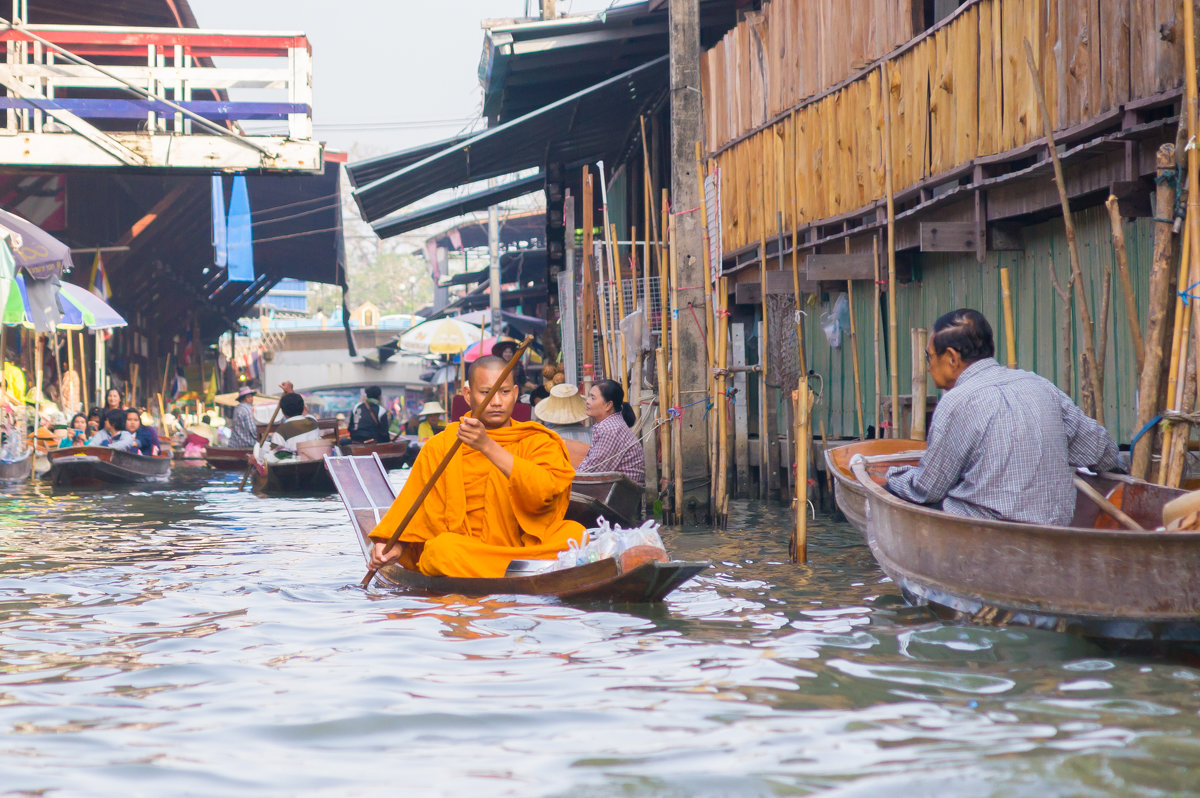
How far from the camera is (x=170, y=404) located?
27.0 m

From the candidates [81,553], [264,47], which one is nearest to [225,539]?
[81,553]

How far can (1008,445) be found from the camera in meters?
4.66

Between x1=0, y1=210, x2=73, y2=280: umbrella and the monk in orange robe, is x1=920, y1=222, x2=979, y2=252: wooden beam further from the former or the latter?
x1=0, y1=210, x2=73, y2=280: umbrella

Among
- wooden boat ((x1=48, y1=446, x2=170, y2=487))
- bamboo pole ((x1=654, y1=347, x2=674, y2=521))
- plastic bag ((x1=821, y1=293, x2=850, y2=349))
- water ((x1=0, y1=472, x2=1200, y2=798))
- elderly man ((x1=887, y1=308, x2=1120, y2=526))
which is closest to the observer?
water ((x1=0, y1=472, x2=1200, y2=798))

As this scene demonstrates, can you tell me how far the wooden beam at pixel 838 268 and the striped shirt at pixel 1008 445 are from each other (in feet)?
12.4

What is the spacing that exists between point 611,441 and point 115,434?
8.55 m

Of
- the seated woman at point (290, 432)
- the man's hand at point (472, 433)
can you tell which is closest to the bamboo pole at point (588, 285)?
the seated woman at point (290, 432)

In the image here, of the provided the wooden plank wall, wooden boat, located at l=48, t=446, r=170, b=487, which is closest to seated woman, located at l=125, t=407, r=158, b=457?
wooden boat, located at l=48, t=446, r=170, b=487

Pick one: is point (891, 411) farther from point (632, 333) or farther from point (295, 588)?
point (295, 588)

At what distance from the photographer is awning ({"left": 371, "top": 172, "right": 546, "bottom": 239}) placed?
53.6ft

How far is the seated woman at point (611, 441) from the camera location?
28.2 feet

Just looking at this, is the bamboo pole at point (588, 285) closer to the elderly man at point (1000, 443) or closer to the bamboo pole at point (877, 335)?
the bamboo pole at point (877, 335)

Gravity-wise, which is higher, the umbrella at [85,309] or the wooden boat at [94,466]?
the umbrella at [85,309]

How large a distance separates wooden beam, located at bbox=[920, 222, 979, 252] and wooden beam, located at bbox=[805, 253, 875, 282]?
3.84ft
